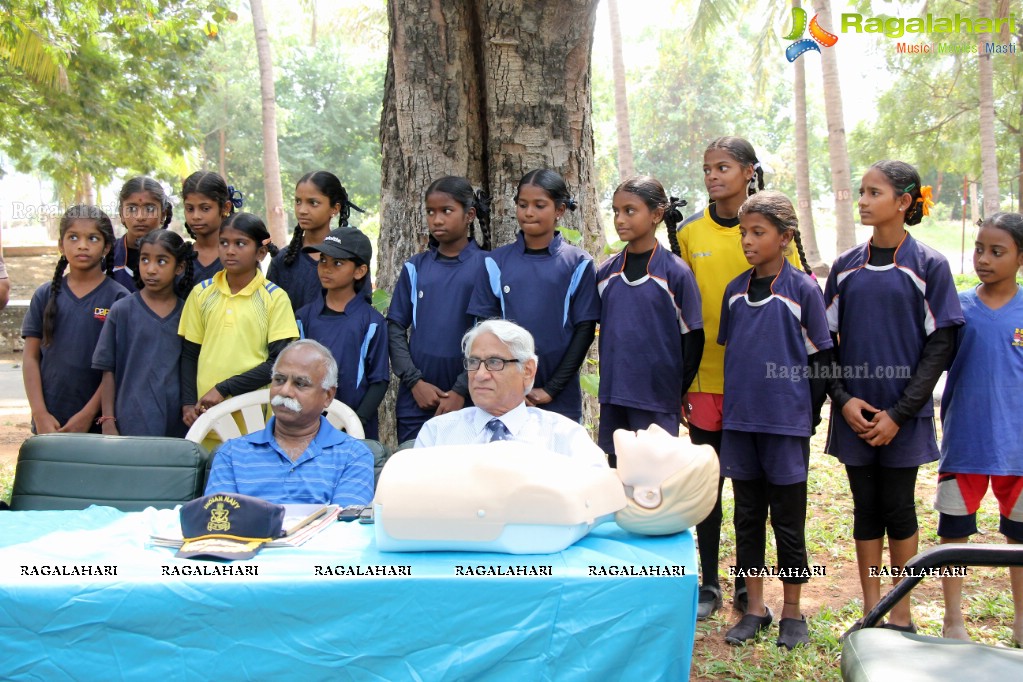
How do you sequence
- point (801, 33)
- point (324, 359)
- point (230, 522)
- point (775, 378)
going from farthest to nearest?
1. point (801, 33)
2. point (775, 378)
3. point (324, 359)
4. point (230, 522)

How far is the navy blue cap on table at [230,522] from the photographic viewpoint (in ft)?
8.33

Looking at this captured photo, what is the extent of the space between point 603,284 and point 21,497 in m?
2.43

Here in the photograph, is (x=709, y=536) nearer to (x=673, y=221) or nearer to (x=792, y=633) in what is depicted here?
(x=792, y=633)

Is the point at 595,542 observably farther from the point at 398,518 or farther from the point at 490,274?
the point at 490,274

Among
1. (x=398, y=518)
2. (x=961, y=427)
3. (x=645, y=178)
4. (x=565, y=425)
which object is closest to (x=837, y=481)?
(x=961, y=427)

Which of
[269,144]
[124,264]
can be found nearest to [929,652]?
[124,264]

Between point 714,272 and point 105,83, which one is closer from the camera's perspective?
point 714,272

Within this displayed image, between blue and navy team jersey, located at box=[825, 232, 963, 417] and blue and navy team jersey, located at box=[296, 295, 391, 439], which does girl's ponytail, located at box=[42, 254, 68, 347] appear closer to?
blue and navy team jersey, located at box=[296, 295, 391, 439]

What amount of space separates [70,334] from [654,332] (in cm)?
270

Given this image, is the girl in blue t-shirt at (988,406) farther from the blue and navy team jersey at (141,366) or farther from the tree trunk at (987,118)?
the tree trunk at (987,118)

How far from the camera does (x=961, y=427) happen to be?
12.6ft

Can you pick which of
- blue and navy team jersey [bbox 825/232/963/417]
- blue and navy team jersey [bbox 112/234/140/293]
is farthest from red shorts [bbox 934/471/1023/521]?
blue and navy team jersey [bbox 112/234/140/293]

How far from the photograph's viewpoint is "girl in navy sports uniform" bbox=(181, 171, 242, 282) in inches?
185

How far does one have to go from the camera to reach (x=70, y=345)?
4457 millimetres
